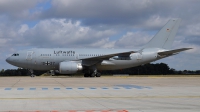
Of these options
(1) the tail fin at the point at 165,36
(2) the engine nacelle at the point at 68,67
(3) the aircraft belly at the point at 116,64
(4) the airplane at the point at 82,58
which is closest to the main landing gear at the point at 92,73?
(4) the airplane at the point at 82,58

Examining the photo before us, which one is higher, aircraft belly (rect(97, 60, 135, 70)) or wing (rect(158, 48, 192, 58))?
wing (rect(158, 48, 192, 58))

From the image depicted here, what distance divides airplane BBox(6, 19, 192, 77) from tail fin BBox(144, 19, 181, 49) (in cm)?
101

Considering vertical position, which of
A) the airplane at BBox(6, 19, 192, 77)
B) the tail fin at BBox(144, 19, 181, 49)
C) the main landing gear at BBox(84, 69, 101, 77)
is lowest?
the main landing gear at BBox(84, 69, 101, 77)

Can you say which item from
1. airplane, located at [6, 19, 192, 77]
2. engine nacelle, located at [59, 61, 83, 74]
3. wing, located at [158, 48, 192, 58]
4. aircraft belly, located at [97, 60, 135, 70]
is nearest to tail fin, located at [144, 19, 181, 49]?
airplane, located at [6, 19, 192, 77]

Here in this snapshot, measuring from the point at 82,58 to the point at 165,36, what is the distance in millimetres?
11638

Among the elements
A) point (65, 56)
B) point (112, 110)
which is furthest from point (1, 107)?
A: point (65, 56)

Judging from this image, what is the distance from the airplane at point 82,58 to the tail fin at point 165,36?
1008mm

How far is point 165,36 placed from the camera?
40375 millimetres

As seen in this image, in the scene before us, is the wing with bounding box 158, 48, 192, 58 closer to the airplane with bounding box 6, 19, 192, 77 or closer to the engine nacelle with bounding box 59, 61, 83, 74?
the airplane with bounding box 6, 19, 192, 77

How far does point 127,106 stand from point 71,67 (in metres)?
24.8

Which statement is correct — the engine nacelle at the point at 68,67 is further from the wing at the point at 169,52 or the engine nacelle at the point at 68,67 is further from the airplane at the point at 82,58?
the wing at the point at 169,52

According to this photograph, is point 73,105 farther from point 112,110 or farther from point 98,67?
point 98,67

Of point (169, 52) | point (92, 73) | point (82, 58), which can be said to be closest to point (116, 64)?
point (92, 73)

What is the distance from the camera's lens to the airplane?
1404 inches
